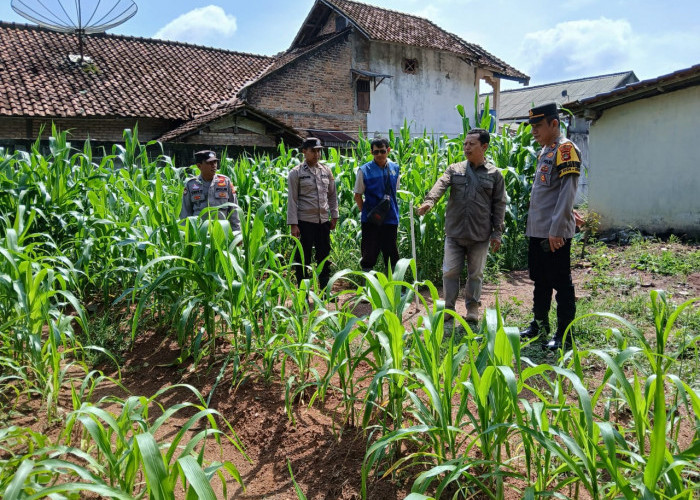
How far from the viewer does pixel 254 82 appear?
725 inches

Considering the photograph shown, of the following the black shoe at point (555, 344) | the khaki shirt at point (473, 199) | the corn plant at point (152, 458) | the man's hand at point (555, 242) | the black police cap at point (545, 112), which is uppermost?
the black police cap at point (545, 112)

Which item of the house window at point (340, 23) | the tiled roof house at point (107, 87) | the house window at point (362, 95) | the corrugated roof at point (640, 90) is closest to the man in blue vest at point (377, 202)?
the corrugated roof at point (640, 90)

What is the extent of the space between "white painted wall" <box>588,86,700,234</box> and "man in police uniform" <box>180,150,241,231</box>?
25.3ft

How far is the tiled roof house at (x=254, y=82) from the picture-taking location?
15211 millimetres

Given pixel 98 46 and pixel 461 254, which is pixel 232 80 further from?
pixel 461 254

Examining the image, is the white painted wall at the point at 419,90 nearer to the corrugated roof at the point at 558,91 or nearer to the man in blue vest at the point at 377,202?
the corrugated roof at the point at 558,91

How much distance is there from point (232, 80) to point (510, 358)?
2018 centimetres

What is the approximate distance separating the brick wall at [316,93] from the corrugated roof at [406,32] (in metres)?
1.34

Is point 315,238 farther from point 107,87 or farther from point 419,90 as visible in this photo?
point 419,90

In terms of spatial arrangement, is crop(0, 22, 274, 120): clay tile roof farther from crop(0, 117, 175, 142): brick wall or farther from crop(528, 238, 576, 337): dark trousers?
crop(528, 238, 576, 337): dark trousers

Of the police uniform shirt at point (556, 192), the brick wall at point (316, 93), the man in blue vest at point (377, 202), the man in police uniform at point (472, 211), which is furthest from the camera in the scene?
the brick wall at point (316, 93)

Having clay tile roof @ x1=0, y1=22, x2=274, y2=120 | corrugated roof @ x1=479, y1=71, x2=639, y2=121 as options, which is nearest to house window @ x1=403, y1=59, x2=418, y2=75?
clay tile roof @ x1=0, y1=22, x2=274, y2=120

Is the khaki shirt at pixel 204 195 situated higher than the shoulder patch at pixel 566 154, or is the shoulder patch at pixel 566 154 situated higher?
the shoulder patch at pixel 566 154

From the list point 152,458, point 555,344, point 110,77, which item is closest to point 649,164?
point 555,344
